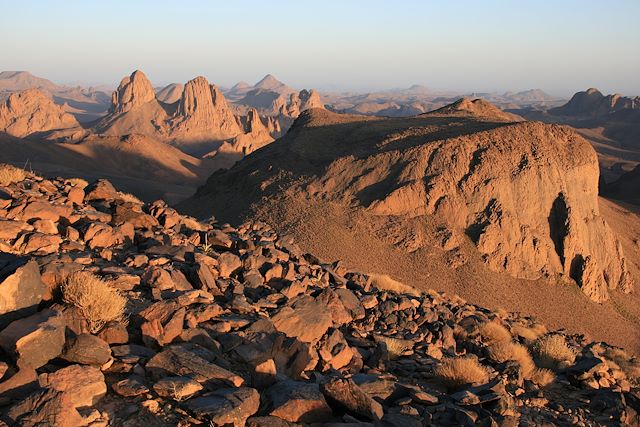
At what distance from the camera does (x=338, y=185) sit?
24391 millimetres

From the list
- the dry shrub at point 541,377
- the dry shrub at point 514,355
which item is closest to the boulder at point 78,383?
the dry shrub at point 514,355

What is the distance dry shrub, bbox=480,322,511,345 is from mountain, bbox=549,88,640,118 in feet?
456

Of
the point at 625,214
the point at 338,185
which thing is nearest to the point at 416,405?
the point at 338,185

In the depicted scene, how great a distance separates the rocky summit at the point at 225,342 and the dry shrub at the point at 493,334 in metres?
0.04

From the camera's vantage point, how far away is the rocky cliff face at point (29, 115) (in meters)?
91.6

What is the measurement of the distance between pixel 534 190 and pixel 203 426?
21.1 metres

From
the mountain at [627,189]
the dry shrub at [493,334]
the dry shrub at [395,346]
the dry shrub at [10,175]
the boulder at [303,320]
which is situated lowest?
the mountain at [627,189]

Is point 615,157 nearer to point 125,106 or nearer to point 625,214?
point 625,214

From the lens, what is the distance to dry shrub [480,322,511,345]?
10766 millimetres

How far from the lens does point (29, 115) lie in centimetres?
9412

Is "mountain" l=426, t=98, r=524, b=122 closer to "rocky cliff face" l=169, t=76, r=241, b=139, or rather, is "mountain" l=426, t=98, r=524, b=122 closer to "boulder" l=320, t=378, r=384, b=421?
"boulder" l=320, t=378, r=384, b=421

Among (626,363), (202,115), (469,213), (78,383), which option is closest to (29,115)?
(202,115)

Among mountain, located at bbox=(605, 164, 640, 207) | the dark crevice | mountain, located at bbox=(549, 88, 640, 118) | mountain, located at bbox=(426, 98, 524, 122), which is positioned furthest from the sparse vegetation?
mountain, located at bbox=(549, 88, 640, 118)

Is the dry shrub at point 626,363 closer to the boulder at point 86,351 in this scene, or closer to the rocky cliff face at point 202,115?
the boulder at point 86,351
